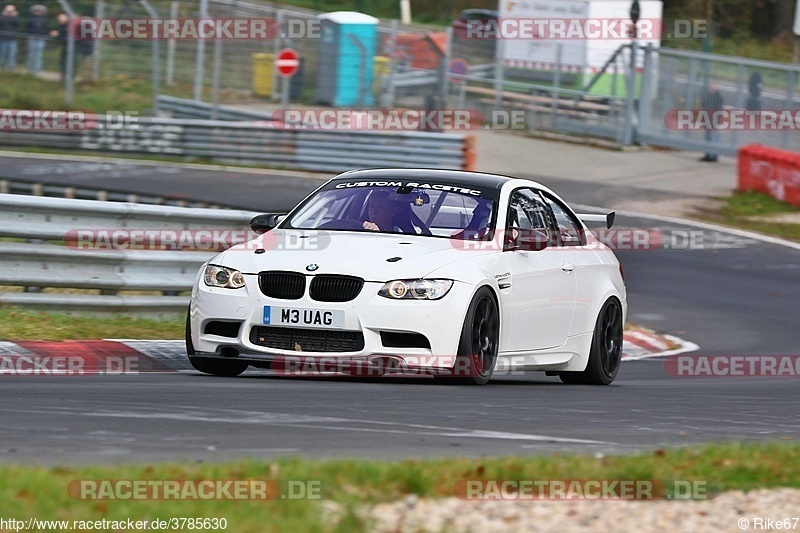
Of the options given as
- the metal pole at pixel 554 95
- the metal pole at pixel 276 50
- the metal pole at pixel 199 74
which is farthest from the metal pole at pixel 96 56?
the metal pole at pixel 554 95

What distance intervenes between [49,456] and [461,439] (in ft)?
6.22

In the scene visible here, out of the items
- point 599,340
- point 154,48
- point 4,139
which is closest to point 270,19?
point 154,48

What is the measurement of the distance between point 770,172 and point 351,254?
1798 centimetres

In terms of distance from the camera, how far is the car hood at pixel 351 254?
8.68 meters

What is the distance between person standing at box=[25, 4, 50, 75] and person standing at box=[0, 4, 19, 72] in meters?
0.29

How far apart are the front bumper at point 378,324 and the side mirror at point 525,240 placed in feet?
2.80

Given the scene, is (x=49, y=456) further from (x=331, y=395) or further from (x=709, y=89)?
(x=709, y=89)

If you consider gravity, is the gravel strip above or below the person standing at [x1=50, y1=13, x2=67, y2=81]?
below

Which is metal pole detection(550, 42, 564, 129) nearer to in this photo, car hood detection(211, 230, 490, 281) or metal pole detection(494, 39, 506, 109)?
metal pole detection(494, 39, 506, 109)

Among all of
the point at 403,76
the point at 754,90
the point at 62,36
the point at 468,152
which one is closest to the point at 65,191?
the point at 468,152

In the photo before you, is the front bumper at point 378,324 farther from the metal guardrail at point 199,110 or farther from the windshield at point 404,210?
the metal guardrail at point 199,110

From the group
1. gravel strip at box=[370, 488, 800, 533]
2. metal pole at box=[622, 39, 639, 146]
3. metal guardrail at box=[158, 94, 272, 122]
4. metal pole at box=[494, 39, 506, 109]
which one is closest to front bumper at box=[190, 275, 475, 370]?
gravel strip at box=[370, 488, 800, 533]

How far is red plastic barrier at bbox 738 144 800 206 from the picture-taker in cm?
2462

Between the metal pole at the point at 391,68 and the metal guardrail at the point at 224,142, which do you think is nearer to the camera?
the metal guardrail at the point at 224,142
